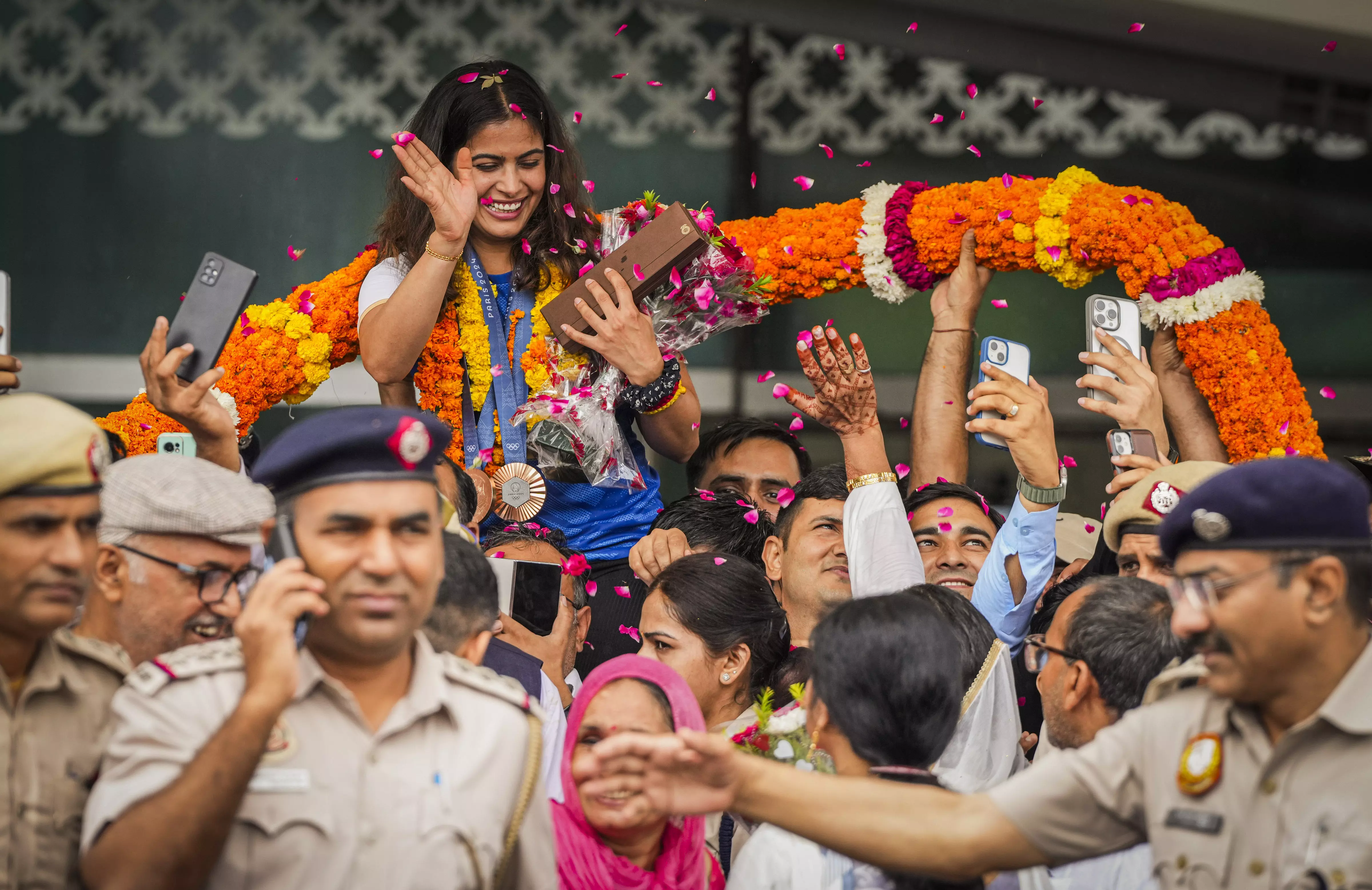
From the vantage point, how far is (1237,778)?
2135 mm

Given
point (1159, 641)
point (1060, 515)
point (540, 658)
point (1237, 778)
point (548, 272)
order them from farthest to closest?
point (1060, 515), point (548, 272), point (540, 658), point (1159, 641), point (1237, 778)

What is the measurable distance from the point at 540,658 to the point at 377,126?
3.75m

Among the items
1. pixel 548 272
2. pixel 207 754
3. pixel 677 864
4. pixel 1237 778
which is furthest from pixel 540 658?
pixel 1237 778

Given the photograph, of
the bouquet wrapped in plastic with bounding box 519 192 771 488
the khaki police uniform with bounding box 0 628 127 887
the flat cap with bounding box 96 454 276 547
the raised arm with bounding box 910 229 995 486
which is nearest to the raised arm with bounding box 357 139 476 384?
the bouquet wrapped in plastic with bounding box 519 192 771 488

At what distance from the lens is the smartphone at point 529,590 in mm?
3559

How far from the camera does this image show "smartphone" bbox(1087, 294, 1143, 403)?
165 inches

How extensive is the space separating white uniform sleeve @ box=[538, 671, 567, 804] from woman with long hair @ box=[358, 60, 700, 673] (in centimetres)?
74

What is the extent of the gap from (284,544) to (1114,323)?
2.80m

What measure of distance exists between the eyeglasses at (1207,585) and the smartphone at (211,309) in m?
2.10

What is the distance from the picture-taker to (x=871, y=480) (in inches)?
147

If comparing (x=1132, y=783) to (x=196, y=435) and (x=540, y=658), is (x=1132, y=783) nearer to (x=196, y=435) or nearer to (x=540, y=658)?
(x=540, y=658)

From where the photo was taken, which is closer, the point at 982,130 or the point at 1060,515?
the point at 1060,515

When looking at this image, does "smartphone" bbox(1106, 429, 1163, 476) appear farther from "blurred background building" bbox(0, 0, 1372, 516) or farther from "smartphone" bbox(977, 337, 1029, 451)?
"blurred background building" bbox(0, 0, 1372, 516)

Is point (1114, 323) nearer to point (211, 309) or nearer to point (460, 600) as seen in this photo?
point (460, 600)
